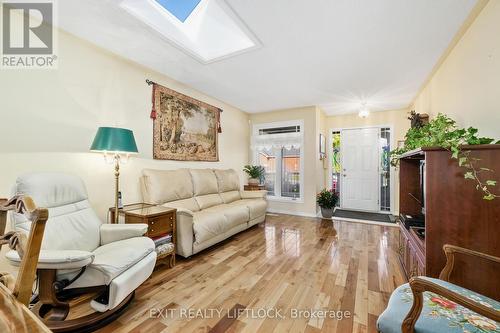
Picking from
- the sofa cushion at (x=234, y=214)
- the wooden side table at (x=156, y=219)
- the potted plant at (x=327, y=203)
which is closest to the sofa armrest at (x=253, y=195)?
the sofa cushion at (x=234, y=214)

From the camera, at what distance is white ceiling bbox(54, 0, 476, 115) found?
1811 millimetres

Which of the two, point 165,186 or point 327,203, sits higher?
point 165,186

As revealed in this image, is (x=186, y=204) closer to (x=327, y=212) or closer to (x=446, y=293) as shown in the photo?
(x=446, y=293)

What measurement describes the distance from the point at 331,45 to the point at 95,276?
3.06 metres

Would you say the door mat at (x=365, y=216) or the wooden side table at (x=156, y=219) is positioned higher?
the wooden side table at (x=156, y=219)

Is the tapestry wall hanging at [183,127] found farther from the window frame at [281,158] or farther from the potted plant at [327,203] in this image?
the potted plant at [327,203]

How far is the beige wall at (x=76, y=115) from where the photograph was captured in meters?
1.82

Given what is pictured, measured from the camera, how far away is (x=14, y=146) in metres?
1.81

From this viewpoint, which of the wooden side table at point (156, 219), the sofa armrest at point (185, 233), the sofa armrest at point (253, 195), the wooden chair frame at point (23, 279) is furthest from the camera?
the sofa armrest at point (253, 195)

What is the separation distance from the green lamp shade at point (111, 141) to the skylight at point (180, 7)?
1334 mm

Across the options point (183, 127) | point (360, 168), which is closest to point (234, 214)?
point (183, 127)

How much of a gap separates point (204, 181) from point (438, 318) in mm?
3104

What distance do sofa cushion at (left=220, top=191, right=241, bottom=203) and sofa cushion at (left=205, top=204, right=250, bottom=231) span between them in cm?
56

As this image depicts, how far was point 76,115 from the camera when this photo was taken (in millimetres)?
2211
